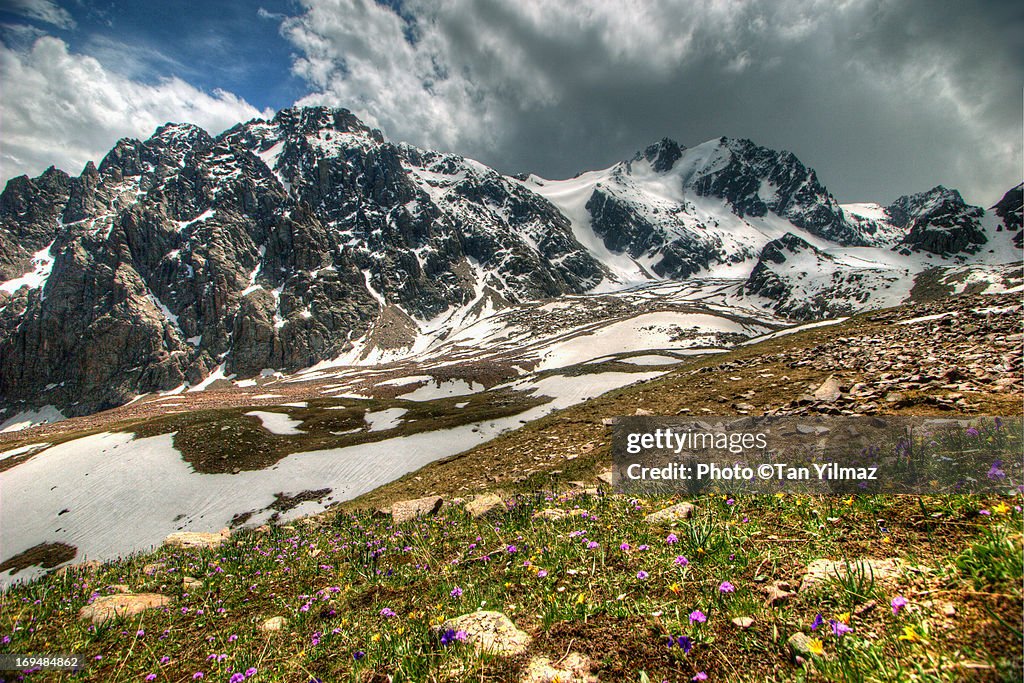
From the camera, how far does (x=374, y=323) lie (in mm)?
188000

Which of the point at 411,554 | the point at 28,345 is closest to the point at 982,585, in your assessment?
the point at 411,554

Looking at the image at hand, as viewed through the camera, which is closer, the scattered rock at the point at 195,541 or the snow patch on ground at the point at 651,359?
the scattered rock at the point at 195,541

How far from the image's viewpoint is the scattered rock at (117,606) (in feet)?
17.7

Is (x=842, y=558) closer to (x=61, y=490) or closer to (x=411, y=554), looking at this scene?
(x=411, y=554)

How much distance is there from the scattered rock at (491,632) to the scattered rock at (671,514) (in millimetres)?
2358

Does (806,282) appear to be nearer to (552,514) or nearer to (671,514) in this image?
(552,514)

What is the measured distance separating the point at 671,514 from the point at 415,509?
23.0 ft

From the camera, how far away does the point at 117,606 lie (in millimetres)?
5691

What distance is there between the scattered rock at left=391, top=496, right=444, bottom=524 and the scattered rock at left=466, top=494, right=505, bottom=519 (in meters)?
1.39

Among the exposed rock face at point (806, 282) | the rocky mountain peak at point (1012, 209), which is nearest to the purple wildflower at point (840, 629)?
the exposed rock face at point (806, 282)

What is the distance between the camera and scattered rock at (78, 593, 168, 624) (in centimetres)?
539

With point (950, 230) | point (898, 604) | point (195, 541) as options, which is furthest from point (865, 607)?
point (950, 230)

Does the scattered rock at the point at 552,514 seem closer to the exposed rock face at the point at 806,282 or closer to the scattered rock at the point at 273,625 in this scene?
the scattered rock at the point at 273,625

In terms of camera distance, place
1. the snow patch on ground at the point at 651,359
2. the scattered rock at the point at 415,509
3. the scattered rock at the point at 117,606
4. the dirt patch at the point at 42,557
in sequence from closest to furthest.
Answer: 1. the scattered rock at the point at 117,606
2. the scattered rock at the point at 415,509
3. the dirt patch at the point at 42,557
4. the snow patch on ground at the point at 651,359
